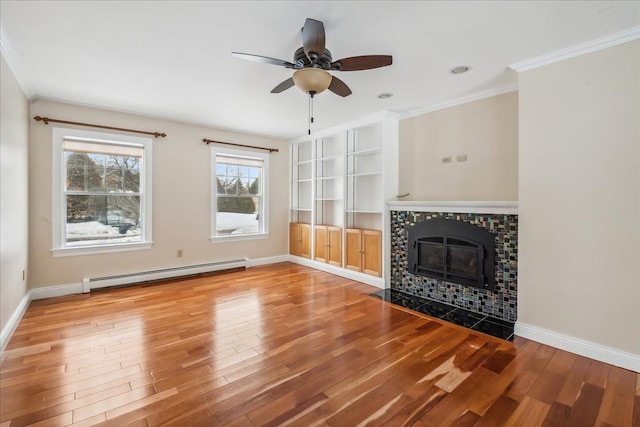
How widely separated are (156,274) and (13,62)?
2993mm

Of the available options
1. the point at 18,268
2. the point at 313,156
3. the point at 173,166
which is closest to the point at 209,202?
the point at 173,166

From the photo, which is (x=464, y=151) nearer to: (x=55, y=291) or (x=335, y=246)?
(x=335, y=246)

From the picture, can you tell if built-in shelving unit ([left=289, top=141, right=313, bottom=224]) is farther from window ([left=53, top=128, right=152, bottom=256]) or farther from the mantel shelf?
window ([left=53, top=128, right=152, bottom=256])

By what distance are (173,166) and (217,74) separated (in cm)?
230

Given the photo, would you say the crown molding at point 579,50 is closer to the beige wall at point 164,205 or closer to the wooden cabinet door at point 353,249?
the wooden cabinet door at point 353,249

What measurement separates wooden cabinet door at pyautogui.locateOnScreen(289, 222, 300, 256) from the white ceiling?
2914 millimetres

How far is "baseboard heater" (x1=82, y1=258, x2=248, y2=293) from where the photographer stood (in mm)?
4170

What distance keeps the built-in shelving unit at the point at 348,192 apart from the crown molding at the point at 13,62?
384 centimetres

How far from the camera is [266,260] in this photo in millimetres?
5988

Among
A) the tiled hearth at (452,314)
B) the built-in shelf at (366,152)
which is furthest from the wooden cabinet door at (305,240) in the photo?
the tiled hearth at (452,314)

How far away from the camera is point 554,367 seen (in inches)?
91.0

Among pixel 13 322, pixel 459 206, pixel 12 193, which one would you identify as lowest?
pixel 13 322

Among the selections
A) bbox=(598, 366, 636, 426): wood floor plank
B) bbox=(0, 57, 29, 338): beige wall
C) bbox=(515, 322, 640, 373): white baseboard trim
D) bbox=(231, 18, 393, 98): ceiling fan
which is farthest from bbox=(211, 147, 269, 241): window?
bbox=(598, 366, 636, 426): wood floor plank

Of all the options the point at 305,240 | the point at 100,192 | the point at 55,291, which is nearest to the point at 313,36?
the point at 100,192
